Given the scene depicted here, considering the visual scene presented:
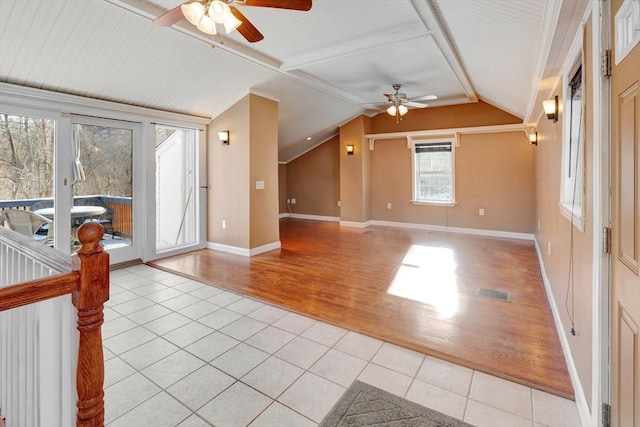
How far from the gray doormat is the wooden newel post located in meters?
1.07

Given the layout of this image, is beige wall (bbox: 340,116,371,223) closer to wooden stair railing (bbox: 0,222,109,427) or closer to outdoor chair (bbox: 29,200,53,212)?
outdoor chair (bbox: 29,200,53,212)

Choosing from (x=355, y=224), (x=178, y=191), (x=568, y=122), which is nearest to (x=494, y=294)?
(x=568, y=122)

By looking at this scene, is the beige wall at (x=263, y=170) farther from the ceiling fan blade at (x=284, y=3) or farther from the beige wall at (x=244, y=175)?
the ceiling fan blade at (x=284, y=3)

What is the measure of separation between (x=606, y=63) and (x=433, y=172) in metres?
6.27

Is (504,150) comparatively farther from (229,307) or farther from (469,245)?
(229,307)

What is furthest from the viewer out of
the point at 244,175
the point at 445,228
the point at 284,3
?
the point at 445,228

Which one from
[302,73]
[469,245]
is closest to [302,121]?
[302,73]

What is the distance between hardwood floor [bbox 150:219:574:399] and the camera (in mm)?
2305

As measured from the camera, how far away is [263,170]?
5.35m

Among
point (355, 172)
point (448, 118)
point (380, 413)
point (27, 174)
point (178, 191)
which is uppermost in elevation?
point (448, 118)

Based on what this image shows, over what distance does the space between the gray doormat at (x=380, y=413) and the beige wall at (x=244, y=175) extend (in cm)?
364

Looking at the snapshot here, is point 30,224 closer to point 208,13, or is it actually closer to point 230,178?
point 230,178

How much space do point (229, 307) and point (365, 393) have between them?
1.73m

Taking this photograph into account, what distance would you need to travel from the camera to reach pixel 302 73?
4.97 meters
